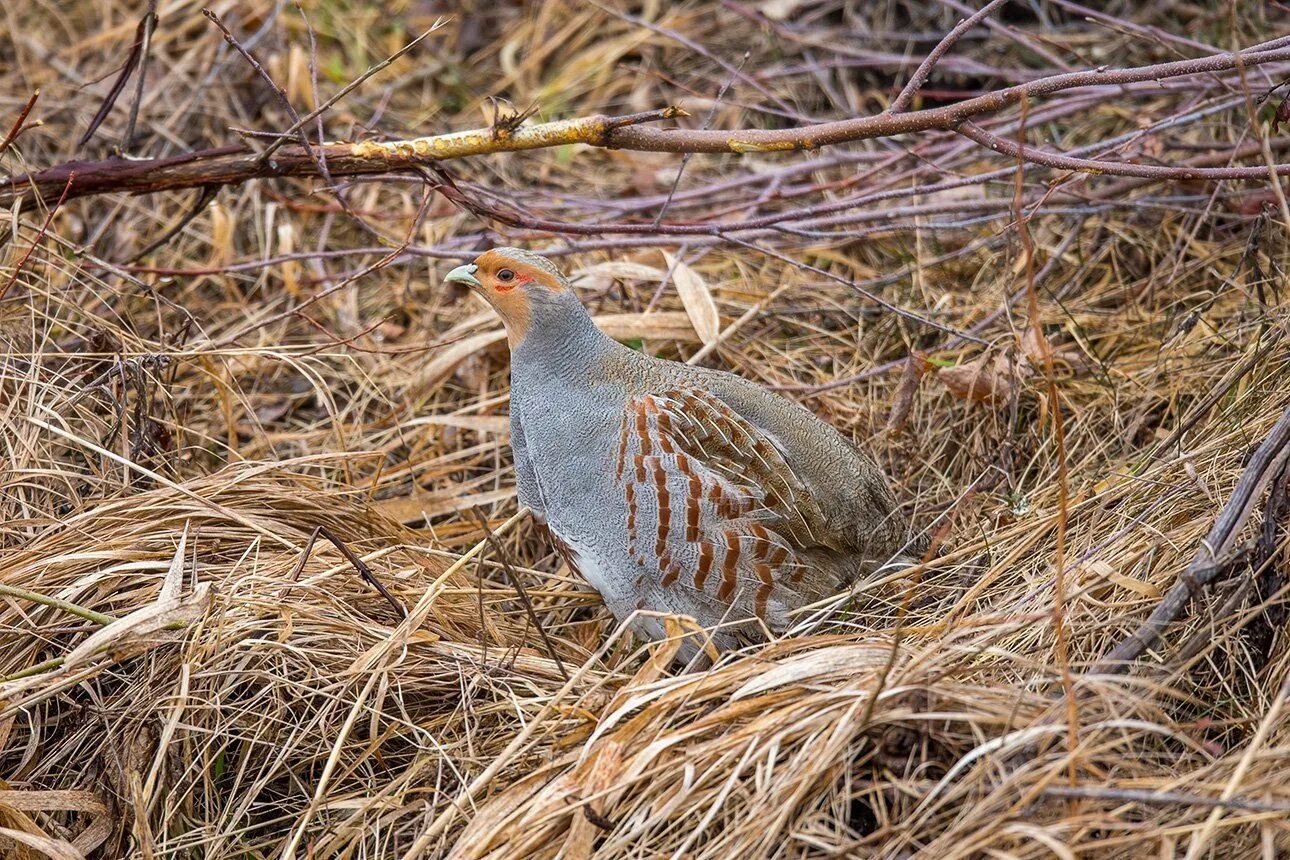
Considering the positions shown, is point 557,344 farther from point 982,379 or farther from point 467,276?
point 982,379

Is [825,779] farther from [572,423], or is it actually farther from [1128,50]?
[1128,50]

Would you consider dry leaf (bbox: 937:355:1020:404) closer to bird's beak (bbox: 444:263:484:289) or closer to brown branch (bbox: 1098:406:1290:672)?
brown branch (bbox: 1098:406:1290:672)

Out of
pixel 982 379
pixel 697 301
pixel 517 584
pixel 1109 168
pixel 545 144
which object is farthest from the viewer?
pixel 697 301

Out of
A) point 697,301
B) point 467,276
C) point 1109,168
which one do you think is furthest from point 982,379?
point 467,276

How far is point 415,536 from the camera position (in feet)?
12.4

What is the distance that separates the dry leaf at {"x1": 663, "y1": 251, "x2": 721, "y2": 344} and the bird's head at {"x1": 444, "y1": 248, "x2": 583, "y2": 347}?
0.95 meters

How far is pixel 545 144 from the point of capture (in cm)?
351

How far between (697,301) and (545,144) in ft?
3.32

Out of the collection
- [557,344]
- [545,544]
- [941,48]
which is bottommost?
[545,544]

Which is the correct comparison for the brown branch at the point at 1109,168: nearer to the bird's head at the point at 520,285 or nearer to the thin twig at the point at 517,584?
the bird's head at the point at 520,285

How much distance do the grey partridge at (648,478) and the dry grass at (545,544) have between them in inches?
9.1

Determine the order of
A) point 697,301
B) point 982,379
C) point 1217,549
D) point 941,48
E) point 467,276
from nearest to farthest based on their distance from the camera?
point 1217,549, point 941,48, point 467,276, point 982,379, point 697,301

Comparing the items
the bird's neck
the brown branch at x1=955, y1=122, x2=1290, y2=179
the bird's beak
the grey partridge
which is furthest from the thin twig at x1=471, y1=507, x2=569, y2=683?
the brown branch at x1=955, y1=122, x2=1290, y2=179

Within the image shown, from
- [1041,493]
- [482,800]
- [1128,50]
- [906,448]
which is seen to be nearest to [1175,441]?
[1041,493]
